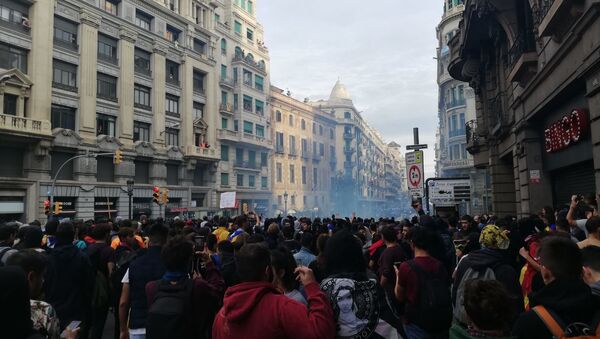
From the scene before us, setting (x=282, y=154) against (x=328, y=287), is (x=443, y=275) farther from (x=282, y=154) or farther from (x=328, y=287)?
(x=282, y=154)

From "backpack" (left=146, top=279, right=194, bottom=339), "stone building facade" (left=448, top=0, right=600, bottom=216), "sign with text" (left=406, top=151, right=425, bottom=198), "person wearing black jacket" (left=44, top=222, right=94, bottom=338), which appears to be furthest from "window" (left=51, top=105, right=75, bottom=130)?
"backpack" (left=146, top=279, right=194, bottom=339)

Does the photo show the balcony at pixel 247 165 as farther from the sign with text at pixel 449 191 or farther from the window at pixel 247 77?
the sign with text at pixel 449 191

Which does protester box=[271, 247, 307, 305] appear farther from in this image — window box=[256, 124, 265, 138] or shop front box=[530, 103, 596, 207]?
window box=[256, 124, 265, 138]

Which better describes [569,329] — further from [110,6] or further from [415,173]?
[110,6]

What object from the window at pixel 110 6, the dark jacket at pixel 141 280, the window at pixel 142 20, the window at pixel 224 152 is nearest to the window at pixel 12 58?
the window at pixel 110 6

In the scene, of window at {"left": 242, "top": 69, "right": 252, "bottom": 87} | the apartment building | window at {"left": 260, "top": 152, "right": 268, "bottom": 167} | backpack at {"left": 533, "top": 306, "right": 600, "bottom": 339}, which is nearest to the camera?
backpack at {"left": 533, "top": 306, "right": 600, "bottom": 339}

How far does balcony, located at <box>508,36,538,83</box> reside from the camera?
1188cm

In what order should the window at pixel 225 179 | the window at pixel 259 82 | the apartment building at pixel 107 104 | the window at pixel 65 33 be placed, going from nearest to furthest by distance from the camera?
1. the apartment building at pixel 107 104
2. the window at pixel 65 33
3. the window at pixel 225 179
4. the window at pixel 259 82

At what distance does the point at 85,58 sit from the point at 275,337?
33.1 m

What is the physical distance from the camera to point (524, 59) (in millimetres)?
11906

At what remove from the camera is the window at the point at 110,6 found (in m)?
32.6

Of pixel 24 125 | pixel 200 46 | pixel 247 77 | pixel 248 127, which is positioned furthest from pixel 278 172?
pixel 24 125

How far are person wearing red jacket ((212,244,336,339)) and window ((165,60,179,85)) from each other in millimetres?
38179

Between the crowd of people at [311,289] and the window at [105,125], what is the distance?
91.1 feet
